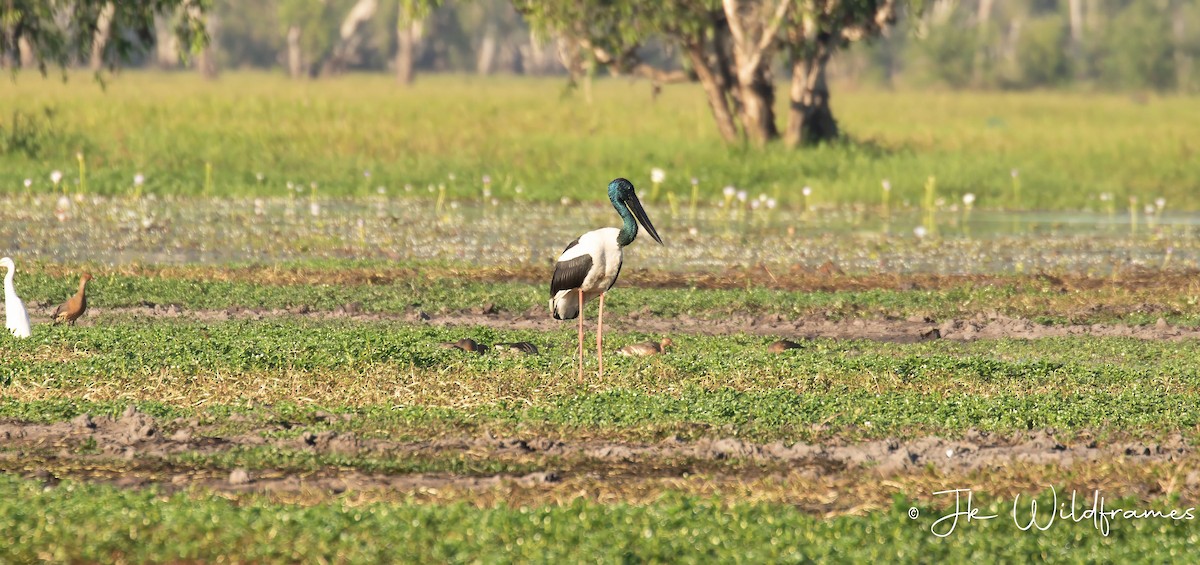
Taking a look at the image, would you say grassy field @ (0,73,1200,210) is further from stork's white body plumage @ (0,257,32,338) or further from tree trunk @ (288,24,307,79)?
tree trunk @ (288,24,307,79)

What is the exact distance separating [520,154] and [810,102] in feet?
17.9

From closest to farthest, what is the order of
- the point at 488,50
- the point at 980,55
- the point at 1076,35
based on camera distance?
the point at 980,55
the point at 488,50
the point at 1076,35

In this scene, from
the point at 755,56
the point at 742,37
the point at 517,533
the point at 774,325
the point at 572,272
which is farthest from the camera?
the point at 742,37

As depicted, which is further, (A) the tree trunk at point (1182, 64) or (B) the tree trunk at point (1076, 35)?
(B) the tree trunk at point (1076, 35)

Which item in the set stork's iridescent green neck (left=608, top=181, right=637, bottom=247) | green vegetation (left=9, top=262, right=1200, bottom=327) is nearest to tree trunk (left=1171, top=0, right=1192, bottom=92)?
green vegetation (left=9, top=262, right=1200, bottom=327)

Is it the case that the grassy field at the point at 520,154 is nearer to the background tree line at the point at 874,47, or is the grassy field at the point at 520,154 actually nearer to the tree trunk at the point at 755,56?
the tree trunk at the point at 755,56

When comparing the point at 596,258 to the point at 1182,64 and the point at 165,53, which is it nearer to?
the point at 1182,64

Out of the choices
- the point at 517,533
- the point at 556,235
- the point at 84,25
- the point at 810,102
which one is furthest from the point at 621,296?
the point at 810,102

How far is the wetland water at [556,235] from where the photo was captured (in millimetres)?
19250

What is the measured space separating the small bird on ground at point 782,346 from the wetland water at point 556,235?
19.3 ft

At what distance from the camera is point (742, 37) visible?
97.9 feet

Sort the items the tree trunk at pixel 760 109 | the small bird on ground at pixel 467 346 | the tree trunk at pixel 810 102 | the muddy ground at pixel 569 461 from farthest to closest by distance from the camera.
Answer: the tree trunk at pixel 760 109 → the tree trunk at pixel 810 102 → the small bird on ground at pixel 467 346 → the muddy ground at pixel 569 461

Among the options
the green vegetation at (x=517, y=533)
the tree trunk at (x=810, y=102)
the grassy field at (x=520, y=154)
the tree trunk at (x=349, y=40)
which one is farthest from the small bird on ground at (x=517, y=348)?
the tree trunk at (x=349, y=40)

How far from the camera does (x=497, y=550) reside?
6.72m
